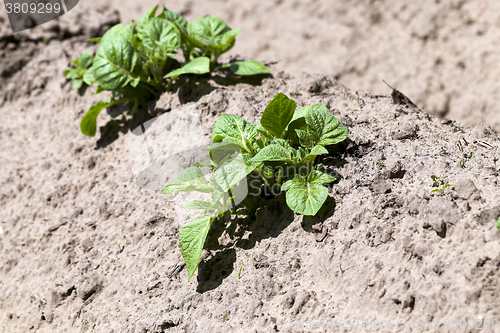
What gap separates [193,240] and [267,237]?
1.19 feet

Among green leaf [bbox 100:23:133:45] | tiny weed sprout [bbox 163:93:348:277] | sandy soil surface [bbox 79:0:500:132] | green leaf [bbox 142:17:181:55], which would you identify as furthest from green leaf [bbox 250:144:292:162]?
sandy soil surface [bbox 79:0:500:132]

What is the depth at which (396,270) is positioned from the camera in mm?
1488

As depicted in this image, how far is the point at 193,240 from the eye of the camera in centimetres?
175

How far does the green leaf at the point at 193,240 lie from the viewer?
1697 millimetres

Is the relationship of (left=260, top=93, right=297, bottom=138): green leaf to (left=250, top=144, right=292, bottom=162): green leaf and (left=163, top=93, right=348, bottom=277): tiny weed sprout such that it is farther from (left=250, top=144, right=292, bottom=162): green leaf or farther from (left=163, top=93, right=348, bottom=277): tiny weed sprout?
(left=250, top=144, right=292, bottom=162): green leaf

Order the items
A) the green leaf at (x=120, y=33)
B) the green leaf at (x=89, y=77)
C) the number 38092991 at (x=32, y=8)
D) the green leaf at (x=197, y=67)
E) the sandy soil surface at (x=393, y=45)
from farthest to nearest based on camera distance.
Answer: the number 38092991 at (x=32, y=8), the sandy soil surface at (x=393, y=45), the green leaf at (x=89, y=77), the green leaf at (x=120, y=33), the green leaf at (x=197, y=67)

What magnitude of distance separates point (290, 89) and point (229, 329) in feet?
5.22

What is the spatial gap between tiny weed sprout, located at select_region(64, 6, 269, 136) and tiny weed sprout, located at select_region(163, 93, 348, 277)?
0.75 m

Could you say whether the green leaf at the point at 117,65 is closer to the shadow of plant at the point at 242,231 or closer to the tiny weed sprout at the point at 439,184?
the shadow of plant at the point at 242,231

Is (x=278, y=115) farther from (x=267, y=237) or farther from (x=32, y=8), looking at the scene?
(x=32, y=8)

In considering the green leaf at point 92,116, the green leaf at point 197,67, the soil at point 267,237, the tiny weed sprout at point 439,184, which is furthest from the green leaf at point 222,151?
the green leaf at point 92,116

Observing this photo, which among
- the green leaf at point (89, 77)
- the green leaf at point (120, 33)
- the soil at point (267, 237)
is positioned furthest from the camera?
the green leaf at point (89, 77)

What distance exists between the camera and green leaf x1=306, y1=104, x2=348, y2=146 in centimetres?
183

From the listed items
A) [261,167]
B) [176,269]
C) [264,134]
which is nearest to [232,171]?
[261,167]
